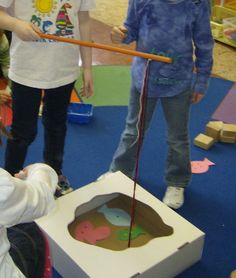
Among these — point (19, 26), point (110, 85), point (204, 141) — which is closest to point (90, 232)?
point (19, 26)

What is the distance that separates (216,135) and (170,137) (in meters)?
0.48

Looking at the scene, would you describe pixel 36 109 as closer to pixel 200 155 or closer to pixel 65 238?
pixel 65 238

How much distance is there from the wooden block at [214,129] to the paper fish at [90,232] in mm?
759

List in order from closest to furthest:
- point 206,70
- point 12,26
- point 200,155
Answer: point 12,26 → point 206,70 → point 200,155

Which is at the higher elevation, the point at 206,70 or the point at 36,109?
the point at 206,70

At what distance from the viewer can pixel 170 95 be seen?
1.35 meters

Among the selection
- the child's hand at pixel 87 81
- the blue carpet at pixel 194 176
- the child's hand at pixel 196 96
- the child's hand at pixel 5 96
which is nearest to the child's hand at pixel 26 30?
the child's hand at pixel 87 81

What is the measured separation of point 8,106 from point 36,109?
27.4 inches

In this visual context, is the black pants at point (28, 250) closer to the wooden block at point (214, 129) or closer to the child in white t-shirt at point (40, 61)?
the child in white t-shirt at point (40, 61)

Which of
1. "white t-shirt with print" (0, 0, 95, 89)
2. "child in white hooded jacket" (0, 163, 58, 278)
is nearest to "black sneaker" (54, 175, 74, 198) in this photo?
"white t-shirt with print" (0, 0, 95, 89)

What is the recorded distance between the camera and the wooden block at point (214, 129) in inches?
74.9

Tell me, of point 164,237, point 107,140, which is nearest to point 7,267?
point 164,237

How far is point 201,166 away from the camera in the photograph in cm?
175

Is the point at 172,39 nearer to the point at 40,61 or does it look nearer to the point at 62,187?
the point at 40,61
